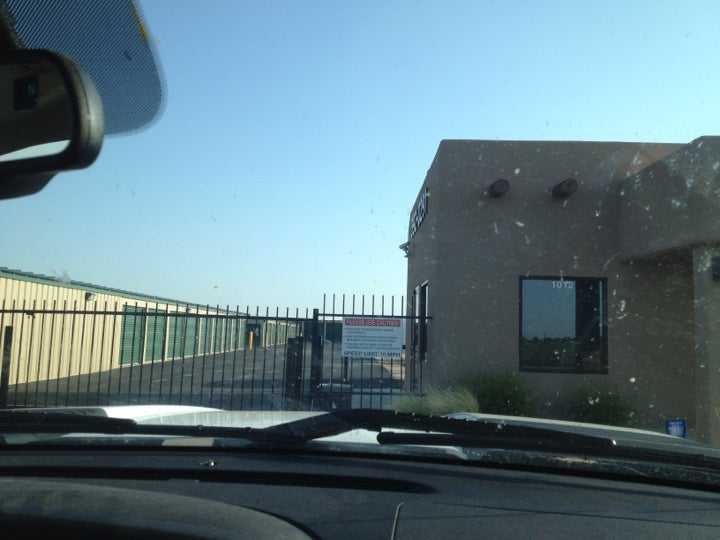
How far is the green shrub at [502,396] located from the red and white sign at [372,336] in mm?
1454

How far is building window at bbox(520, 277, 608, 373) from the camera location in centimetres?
1180

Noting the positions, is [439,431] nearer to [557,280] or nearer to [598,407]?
[598,407]

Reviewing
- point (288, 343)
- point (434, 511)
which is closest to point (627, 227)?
point (288, 343)

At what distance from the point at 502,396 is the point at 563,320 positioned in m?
2.09

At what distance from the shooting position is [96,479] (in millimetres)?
2383

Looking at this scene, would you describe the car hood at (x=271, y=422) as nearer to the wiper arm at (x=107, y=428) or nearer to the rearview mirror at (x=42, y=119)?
the wiper arm at (x=107, y=428)

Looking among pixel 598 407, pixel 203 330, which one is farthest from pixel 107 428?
pixel 203 330

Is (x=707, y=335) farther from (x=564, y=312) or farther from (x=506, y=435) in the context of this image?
(x=506, y=435)

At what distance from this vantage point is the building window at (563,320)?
1180 cm

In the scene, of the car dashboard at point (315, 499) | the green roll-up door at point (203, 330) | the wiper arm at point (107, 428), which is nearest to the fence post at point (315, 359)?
the green roll-up door at point (203, 330)

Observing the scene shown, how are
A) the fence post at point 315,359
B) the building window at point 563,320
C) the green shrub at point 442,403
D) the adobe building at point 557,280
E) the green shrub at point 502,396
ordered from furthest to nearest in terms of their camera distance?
1. the building window at point 563,320
2. the adobe building at point 557,280
3. the fence post at point 315,359
4. the green shrub at point 502,396
5. the green shrub at point 442,403

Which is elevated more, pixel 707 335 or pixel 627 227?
pixel 627 227

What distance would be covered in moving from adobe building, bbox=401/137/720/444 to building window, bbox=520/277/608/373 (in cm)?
2

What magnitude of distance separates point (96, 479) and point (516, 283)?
33.1 feet
